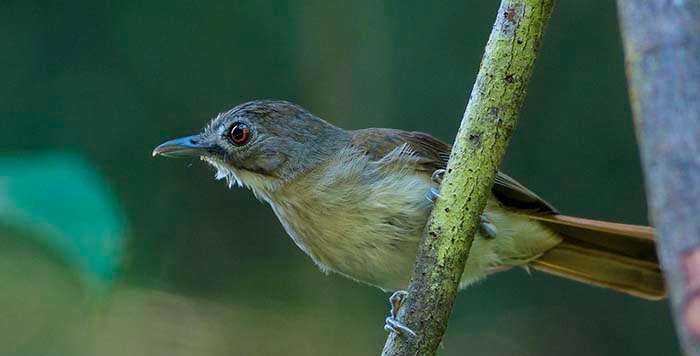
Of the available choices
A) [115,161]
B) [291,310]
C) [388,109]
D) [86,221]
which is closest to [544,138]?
[388,109]

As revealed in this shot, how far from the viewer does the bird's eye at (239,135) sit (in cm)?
465

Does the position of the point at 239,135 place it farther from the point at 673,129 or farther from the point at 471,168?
the point at 673,129

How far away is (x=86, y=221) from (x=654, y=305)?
3.67 m

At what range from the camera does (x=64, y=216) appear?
4.50 m

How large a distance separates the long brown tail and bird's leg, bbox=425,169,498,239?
0.28 metres

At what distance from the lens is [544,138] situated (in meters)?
6.48

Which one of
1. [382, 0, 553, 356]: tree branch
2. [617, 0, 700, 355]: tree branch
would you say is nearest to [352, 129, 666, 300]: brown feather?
[382, 0, 553, 356]: tree branch

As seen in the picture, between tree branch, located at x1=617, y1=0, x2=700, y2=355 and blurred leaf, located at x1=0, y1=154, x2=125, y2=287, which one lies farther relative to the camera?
blurred leaf, located at x1=0, y1=154, x2=125, y2=287

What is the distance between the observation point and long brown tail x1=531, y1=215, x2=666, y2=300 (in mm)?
4344

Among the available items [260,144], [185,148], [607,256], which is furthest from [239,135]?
[607,256]

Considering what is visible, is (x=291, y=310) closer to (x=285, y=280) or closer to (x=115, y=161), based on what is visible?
(x=285, y=280)

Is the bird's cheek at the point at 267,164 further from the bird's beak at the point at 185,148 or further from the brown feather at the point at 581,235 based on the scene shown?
the brown feather at the point at 581,235

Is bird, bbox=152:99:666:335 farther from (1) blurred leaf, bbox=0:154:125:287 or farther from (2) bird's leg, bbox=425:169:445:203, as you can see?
A: (1) blurred leaf, bbox=0:154:125:287

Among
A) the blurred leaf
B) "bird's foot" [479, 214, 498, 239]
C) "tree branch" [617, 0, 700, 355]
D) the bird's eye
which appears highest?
"tree branch" [617, 0, 700, 355]
